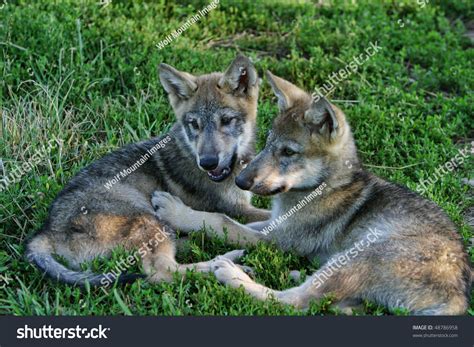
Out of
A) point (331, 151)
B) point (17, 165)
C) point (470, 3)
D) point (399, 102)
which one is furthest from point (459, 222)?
point (470, 3)

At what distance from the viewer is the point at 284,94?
251 inches

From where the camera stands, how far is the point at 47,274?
18.6ft

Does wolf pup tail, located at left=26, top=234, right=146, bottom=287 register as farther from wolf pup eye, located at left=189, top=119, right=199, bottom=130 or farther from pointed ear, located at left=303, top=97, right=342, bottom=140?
pointed ear, located at left=303, top=97, right=342, bottom=140

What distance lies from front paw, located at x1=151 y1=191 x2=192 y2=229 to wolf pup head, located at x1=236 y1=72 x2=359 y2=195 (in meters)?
0.73

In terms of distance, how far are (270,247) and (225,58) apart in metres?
3.74

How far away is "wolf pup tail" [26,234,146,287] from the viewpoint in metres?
5.61

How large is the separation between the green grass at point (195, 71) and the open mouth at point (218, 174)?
56cm

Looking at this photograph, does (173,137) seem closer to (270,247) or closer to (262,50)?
(270,247)

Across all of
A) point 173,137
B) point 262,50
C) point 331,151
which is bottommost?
point 262,50

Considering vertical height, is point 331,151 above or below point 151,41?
above

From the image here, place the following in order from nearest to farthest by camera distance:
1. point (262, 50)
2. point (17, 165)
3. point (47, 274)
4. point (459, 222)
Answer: point (47, 274) → point (459, 222) → point (17, 165) → point (262, 50)
